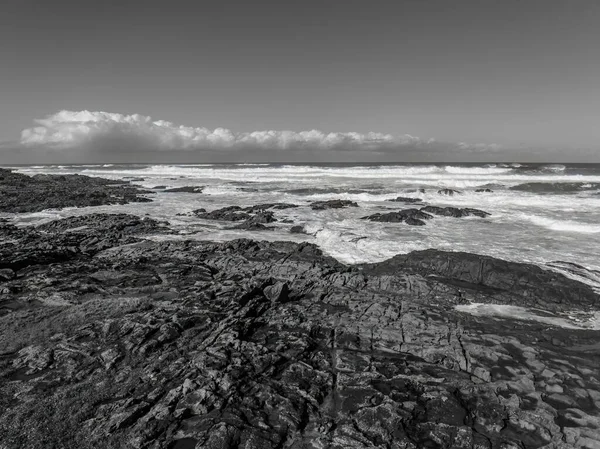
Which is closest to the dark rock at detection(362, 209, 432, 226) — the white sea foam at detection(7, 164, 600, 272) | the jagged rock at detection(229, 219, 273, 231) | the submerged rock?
the white sea foam at detection(7, 164, 600, 272)

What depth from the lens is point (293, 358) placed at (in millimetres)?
7477

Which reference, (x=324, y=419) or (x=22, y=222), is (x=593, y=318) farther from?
(x=22, y=222)

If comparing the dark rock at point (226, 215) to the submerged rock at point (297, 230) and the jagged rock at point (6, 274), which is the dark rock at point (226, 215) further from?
the jagged rock at point (6, 274)

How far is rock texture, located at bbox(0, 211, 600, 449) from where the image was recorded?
219 inches

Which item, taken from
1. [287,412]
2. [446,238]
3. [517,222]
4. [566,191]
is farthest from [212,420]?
[566,191]

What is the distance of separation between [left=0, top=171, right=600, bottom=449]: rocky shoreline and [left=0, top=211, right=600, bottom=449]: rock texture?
1.4 inches

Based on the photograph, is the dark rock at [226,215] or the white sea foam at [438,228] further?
the dark rock at [226,215]

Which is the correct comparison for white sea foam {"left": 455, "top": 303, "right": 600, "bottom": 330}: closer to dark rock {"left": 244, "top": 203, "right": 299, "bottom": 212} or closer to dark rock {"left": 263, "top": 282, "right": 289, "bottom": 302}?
dark rock {"left": 263, "top": 282, "right": 289, "bottom": 302}

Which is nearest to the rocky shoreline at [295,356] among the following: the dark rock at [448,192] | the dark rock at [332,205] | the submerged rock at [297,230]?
the submerged rock at [297,230]

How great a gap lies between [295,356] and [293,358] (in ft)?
0.27

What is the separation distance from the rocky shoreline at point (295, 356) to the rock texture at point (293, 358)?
0.11 feet

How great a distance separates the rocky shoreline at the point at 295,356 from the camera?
557cm

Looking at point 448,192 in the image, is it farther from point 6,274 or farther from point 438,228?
point 6,274

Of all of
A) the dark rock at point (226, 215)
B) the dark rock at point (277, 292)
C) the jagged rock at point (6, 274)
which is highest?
the dark rock at point (226, 215)
